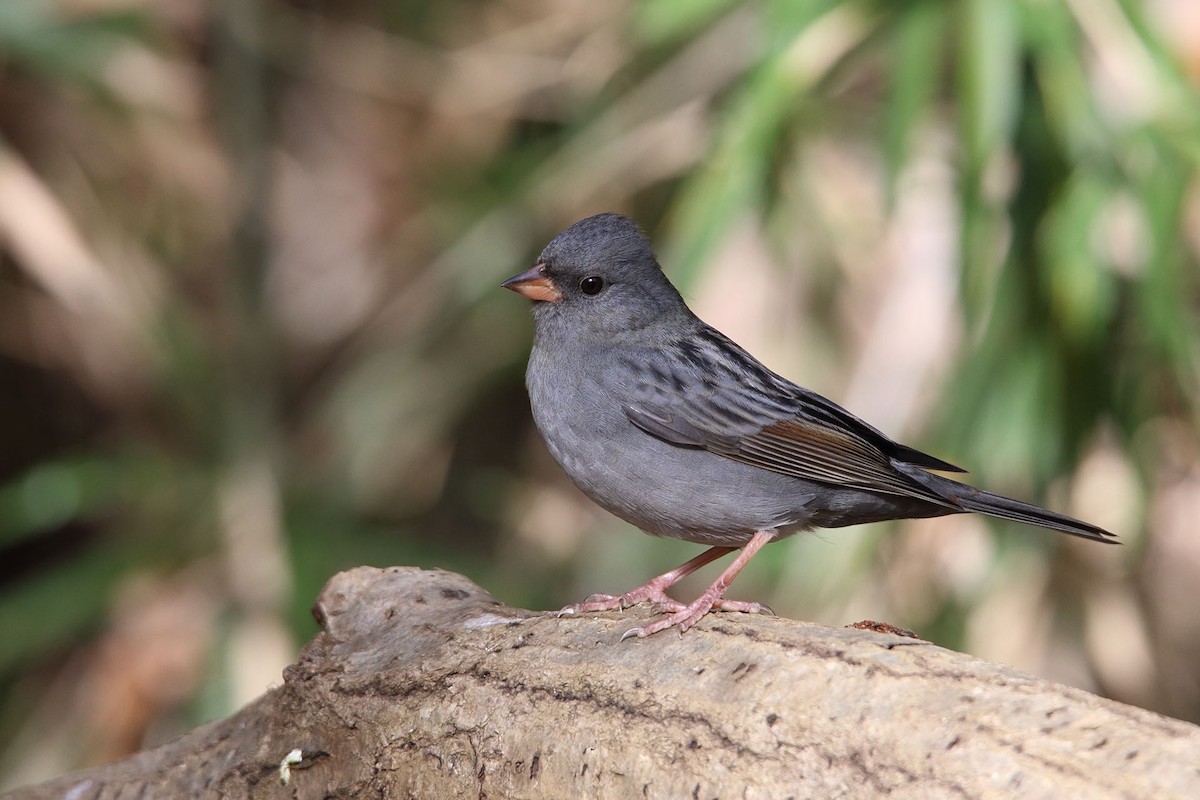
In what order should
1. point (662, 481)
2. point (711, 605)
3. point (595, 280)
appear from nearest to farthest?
point (711, 605)
point (662, 481)
point (595, 280)

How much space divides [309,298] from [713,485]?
551cm

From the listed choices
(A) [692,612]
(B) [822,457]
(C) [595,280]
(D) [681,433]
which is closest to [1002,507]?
(B) [822,457]

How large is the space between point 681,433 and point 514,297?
141 inches

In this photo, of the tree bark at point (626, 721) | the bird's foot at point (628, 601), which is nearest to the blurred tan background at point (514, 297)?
the bird's foot at point (628, 601)

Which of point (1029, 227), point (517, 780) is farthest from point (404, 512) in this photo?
point (517, 780)

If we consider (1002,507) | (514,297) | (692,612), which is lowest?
(692,612)

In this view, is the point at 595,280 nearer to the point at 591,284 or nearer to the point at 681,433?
the point at 591,284

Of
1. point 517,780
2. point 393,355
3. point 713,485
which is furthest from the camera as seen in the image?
point 393,355

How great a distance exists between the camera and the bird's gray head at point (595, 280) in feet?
13.4

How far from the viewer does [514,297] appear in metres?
7.27

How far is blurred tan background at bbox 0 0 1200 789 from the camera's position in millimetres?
5105

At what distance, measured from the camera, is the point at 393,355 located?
23.8ft

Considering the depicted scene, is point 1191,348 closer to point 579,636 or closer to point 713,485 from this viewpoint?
point 713,485

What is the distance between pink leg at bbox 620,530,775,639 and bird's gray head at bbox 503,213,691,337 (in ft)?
2.62
